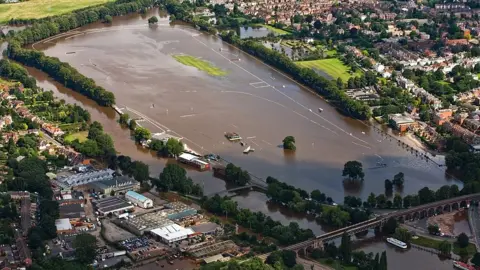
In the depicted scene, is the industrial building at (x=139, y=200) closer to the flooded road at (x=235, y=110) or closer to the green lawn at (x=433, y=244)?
the flooded road at (x=235, y=110)

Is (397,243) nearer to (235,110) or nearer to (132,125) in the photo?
(132,125)

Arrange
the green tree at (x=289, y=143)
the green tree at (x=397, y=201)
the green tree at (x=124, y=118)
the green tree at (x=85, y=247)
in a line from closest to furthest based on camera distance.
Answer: the green tree at (x=85, y=247)
the green tree at (x=397, y=201)
the green tree at (x=289, y=143)
the green tree at (x=124, y=118)

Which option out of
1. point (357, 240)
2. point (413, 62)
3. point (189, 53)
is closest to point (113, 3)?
point (189, 53)

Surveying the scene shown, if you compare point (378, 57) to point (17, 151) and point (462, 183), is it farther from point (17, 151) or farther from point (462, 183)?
point (17, 151)

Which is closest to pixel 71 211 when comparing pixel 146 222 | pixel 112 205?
pixel 112 205

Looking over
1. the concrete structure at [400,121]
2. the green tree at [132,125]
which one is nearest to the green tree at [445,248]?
the concrete structure at [400,121]
